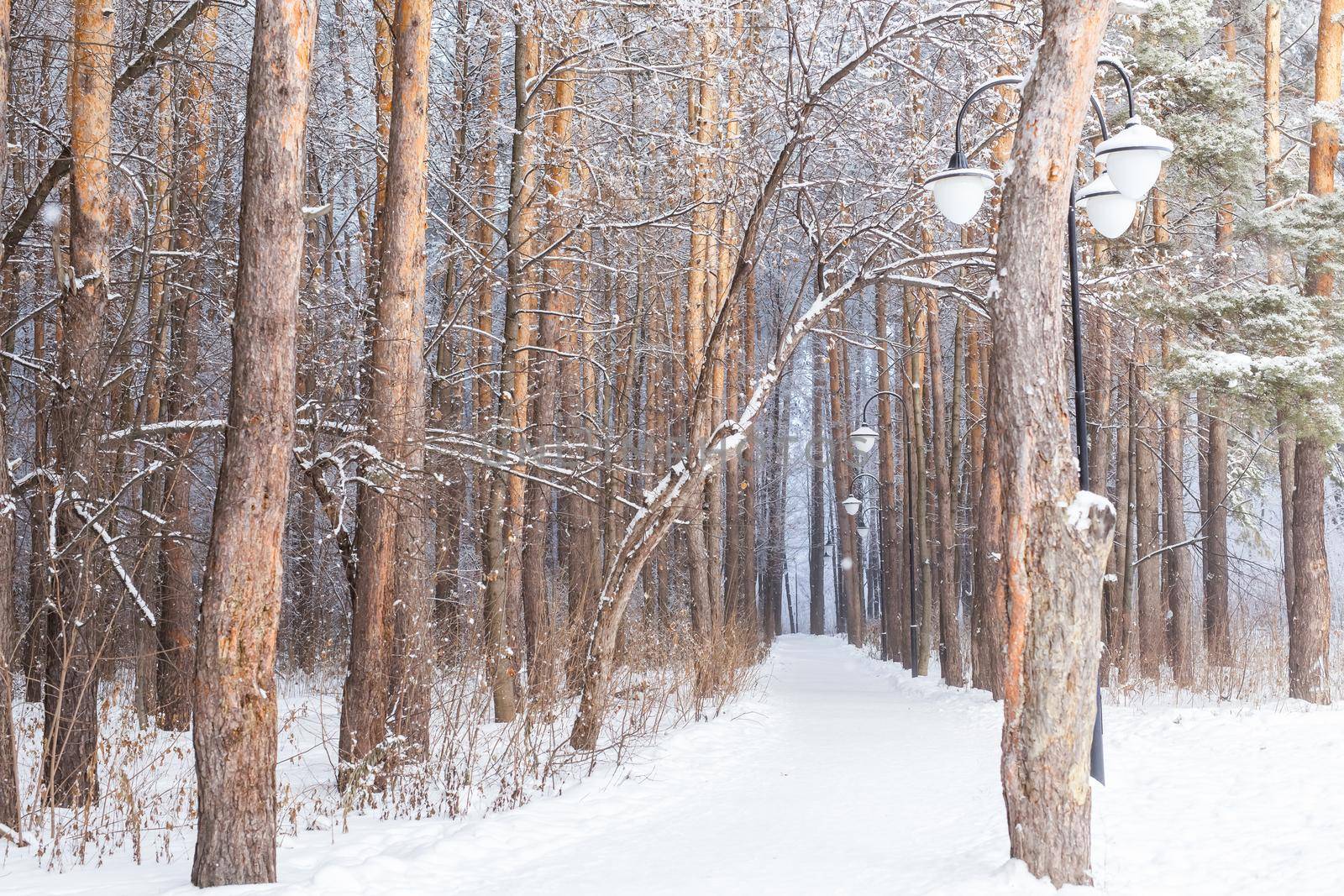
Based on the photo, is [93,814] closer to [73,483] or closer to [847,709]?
[73,483]

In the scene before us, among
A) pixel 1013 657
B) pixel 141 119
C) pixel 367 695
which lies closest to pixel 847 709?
pixel 367 695

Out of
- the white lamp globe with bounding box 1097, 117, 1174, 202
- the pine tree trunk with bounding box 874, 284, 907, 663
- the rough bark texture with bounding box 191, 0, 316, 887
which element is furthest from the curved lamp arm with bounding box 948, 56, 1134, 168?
the pine tree trunk with bounding box 874, 284, 907, 663

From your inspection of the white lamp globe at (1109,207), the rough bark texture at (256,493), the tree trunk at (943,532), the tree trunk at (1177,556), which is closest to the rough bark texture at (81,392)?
the rough bark texture at (256,493)

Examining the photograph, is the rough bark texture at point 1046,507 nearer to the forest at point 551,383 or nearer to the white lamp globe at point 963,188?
the forest at point 551,383

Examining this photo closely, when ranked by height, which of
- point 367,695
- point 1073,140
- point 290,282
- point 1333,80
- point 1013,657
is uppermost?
point 1333,80

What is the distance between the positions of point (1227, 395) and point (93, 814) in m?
12.6

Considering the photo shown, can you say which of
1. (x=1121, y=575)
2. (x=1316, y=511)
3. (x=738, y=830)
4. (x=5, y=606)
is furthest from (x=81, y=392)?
(x=1121, y=575)

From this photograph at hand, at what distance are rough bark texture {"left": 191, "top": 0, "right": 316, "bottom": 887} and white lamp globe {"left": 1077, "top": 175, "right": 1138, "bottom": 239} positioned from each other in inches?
199

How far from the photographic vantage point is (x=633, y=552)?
8.83 m

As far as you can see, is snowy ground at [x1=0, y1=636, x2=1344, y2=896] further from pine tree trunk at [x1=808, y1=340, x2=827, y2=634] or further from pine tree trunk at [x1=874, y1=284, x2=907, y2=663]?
pine tree trunk at [x1=808, y1=340, x2=827, y2=634]

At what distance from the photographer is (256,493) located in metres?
5.14

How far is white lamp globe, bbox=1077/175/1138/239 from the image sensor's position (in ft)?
22.5

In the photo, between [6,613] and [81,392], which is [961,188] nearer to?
[81,392]

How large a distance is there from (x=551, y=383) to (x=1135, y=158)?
754 centimetres
